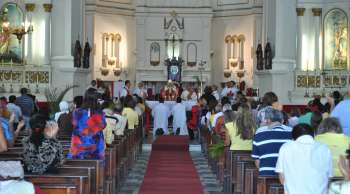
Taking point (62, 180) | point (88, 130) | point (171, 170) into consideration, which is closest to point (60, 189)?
point (62, 180)

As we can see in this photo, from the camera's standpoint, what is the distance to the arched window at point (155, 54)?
40.0 m

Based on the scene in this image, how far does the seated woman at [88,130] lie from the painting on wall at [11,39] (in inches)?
802

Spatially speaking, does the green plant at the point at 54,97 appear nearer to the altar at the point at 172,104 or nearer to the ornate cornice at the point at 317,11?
the altar at the point at 172,104

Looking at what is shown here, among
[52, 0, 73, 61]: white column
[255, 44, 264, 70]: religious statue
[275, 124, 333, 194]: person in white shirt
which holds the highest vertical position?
[52, 0, 73, 61]: white column

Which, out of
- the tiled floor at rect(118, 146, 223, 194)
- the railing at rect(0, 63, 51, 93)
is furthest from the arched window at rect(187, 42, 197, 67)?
the tiled floor at rect(118, 146, 223, 194)

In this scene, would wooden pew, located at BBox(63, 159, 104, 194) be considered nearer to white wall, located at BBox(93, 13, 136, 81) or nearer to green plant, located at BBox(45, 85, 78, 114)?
green plant, located at BBox(45, 85, 78, 114)

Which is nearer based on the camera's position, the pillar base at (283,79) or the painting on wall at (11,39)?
the pillar base at (283,79)

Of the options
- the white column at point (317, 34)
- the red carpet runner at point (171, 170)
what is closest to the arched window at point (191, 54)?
the white column at point (317, 34)

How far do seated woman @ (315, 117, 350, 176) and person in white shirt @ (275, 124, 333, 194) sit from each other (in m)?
1.24

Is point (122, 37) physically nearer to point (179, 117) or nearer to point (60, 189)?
point (179, 117)

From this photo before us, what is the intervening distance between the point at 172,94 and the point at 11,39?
698 centimetres

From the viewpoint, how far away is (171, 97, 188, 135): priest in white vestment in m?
28.6

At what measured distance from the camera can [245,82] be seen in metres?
38.2

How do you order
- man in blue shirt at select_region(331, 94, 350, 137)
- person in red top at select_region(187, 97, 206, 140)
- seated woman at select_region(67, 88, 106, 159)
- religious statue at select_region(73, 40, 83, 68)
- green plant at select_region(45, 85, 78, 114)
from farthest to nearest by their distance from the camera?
religious statue at select_region(73, 40, 83, 68) < person in red top at select_region(187, 97, 206, 140) < green plant at select_region(45, 85, 78, 114) < man in blue shirt at select_region(331, 94, 350, 137) < seated woman at select_region(67, 88, 106, 159)
